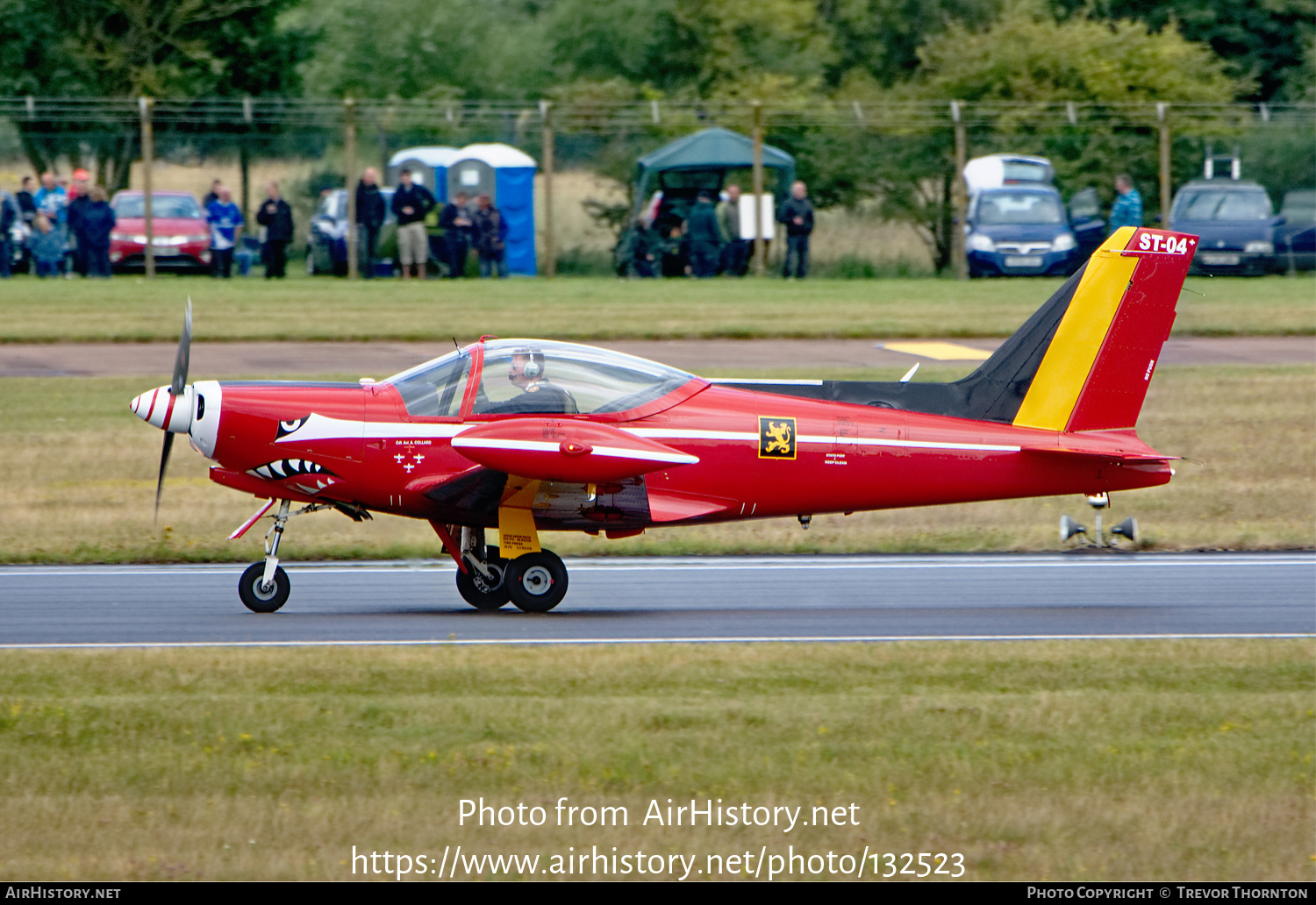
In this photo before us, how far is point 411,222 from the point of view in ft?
105

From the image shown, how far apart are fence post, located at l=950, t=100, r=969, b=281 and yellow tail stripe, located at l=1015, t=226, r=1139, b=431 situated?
2202 centimetres

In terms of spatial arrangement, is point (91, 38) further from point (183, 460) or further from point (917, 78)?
point (183, 460)

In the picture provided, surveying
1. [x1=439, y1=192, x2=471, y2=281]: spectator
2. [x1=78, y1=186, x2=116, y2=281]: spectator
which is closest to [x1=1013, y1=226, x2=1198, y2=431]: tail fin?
[x1=439, y1=192, x2=471, y2=281]: spectator

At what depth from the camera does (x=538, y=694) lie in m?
8.76

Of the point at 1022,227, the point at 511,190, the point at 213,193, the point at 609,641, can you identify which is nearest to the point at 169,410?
the point at 609,641

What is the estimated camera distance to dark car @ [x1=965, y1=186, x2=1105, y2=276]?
3366 centimetres

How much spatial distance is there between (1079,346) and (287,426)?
5.17 meters

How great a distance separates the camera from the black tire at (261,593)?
11.1 metres

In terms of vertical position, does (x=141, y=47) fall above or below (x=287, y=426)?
above

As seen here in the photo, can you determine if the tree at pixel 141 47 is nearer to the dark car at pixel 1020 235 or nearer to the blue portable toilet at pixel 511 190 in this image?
the blue portable toilet at pixel 511 190

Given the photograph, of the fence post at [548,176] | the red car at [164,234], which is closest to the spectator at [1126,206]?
the fence post at [548,176]

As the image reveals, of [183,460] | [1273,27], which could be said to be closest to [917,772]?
[183,460]

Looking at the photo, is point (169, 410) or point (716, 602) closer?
point (169, 410)

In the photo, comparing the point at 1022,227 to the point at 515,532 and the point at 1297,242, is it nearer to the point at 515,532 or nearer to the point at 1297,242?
the point at 1297,242
